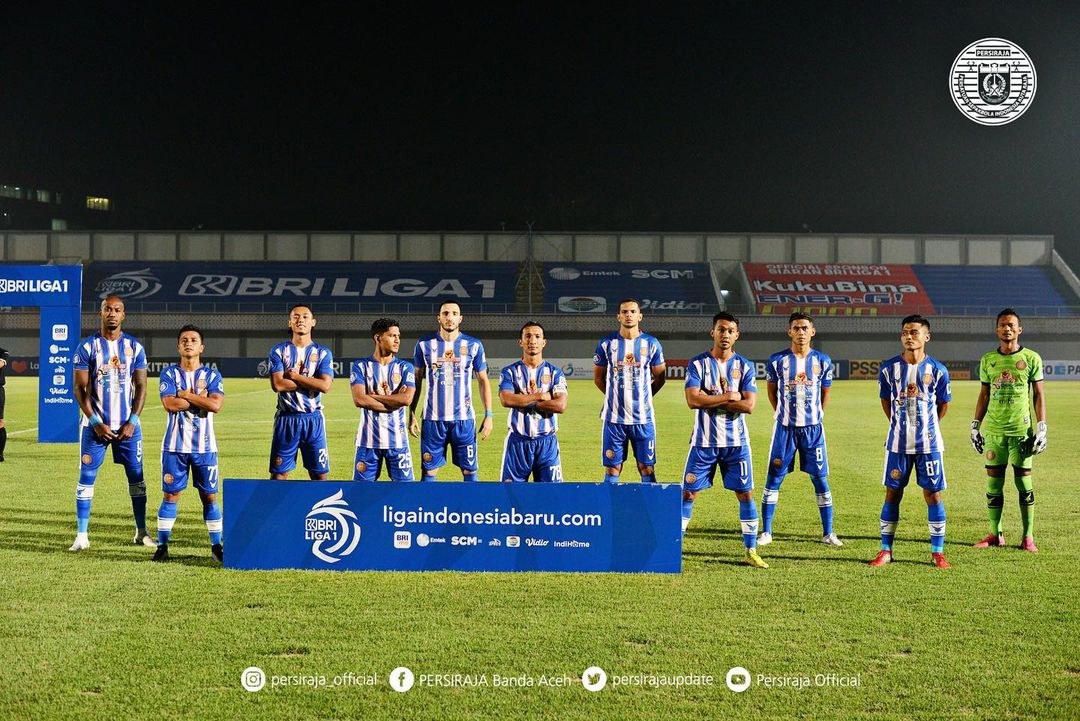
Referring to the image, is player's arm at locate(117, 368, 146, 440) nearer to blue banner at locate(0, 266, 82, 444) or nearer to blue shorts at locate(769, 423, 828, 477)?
blue shorts at locate(769, 423, 828, 477)

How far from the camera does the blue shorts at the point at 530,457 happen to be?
25.9 ft

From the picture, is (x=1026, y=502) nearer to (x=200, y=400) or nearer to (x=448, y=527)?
(x=448, y=527)

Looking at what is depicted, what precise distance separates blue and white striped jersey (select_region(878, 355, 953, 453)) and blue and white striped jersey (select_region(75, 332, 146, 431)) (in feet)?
21.2

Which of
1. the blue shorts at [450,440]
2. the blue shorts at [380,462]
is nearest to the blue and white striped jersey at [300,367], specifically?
the blue shorts at [380,462]

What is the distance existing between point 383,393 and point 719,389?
300 centimetres

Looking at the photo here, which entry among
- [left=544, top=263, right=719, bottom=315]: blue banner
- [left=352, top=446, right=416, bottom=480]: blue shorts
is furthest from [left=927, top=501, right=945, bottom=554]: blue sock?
[left=544, top=263, right=719, bottom=315]: blue banner

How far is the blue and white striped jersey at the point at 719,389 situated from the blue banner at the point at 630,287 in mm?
44998

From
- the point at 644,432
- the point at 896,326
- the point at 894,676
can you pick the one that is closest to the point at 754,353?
the point at 896,326

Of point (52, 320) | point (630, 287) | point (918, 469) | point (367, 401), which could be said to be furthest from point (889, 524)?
point (630, 287)

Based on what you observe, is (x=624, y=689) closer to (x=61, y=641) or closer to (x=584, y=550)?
(x=584, y=550)

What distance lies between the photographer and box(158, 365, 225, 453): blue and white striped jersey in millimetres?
7332

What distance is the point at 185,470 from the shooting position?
740 cm

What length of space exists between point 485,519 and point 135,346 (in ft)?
12.4

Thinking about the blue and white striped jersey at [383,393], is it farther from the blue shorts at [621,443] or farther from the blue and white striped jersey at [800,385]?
the blue and white striped jersey at [800,385]
